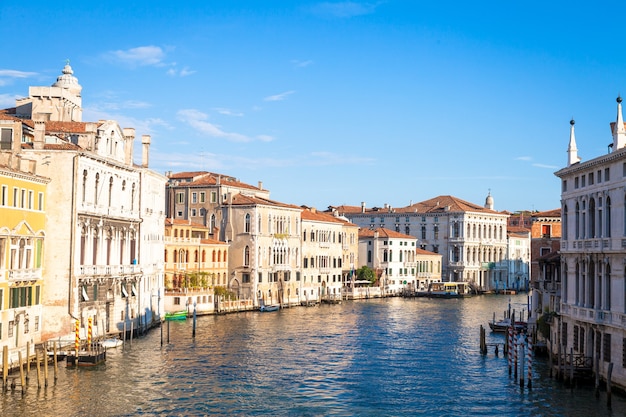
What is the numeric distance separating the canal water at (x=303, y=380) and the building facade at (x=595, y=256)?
1492 millimetres

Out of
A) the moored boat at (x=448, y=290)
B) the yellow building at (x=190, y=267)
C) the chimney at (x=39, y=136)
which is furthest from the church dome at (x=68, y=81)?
the moored boat at (x=448, y=290)

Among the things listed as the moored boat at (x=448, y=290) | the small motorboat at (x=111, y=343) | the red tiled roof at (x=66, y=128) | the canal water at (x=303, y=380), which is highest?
the red tiled roof at (x=66, y=128)

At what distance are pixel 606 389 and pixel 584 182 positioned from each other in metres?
6.69

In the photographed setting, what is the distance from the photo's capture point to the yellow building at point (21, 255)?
2602 centimetres

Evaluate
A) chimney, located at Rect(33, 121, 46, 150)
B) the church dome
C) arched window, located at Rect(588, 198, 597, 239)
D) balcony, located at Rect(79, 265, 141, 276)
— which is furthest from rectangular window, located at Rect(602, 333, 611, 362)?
the church dome

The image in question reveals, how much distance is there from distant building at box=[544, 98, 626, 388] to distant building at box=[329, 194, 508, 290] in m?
61.1

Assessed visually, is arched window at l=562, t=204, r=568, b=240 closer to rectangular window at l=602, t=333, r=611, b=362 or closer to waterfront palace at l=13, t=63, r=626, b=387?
waterfront palace at l=13, t=63, r=626, b=387

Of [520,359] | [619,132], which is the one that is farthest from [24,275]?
[619,132]

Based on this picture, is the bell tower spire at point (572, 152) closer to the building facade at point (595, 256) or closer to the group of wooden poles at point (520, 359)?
the building facade at point (595, 256)

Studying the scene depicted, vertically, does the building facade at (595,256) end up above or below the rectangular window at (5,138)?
below

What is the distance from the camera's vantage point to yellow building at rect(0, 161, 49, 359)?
26.0 m

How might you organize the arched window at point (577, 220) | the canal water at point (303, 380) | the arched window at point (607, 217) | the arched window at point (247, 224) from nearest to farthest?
the canal water at point (303, 380) < the arched window at point (607, 217) < the arched window at point (577, 220) < the arched window at point (247, 224)

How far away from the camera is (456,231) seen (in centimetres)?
8994

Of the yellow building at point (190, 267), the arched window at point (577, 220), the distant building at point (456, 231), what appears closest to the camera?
the arched window at point (577, 220)
